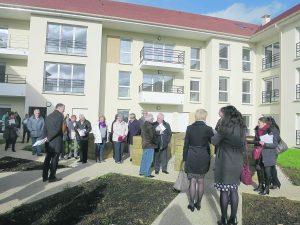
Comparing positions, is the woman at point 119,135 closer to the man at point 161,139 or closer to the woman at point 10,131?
the man at point 161,139

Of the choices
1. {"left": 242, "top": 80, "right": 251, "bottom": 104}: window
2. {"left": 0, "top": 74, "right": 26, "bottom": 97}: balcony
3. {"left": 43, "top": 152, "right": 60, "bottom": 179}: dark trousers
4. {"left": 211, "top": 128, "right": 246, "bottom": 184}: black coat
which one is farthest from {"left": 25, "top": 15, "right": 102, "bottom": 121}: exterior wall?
{"left": 211, "top": 128, "right": 246, "bottom": 184}: black coat

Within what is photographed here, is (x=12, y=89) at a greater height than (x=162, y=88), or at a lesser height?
lesser

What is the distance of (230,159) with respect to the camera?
15.8 feet

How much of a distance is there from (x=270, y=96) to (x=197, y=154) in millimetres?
20241

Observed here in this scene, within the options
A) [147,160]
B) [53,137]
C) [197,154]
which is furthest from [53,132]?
[197,154]

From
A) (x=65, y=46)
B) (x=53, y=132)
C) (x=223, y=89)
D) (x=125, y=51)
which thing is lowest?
(x=53, y=132)

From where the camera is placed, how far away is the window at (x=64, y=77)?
68.4 ft

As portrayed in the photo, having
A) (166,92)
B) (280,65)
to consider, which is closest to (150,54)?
(166,92)

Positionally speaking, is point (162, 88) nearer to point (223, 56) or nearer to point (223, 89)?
point (223, 89)

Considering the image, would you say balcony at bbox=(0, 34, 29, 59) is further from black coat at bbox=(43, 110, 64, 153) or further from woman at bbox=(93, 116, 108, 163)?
black coat at bbox=(43, 110, 64, 153)

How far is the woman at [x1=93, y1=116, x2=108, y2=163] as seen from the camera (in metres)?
10.8

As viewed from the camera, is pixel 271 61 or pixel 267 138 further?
pixel 271 61

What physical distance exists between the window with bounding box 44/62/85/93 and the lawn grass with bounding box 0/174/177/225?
14639 mm

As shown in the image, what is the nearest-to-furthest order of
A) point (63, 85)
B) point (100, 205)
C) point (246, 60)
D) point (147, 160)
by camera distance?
point (100, 205)
point (147, 160)
point (63, 85)
point (246, 60)
